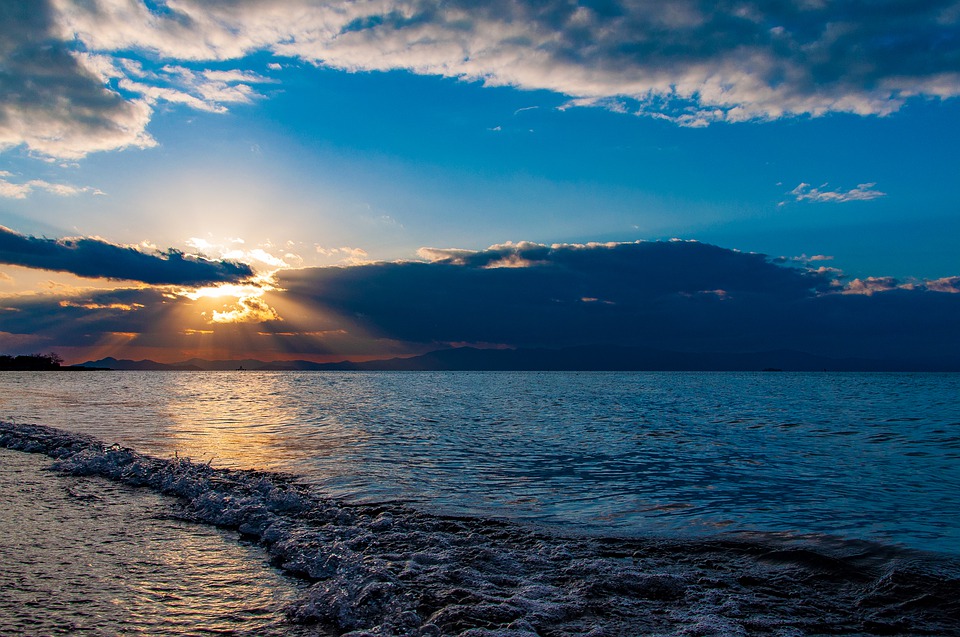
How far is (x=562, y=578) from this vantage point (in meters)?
8.23

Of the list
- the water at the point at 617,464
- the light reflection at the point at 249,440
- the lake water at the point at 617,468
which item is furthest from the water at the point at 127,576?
the light reflection at the point at 249,440

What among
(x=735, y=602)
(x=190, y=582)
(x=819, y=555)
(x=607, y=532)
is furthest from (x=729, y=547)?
(x=190, y=582)

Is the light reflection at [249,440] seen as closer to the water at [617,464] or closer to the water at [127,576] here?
the water at [617,464]

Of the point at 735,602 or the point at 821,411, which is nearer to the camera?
the point at 735,602

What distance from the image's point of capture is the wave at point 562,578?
21.9 ft

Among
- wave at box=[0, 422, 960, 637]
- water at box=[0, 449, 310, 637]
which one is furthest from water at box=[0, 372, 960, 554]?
water at box=[0, 449, 310, 637]

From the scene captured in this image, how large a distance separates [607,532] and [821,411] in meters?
46.2

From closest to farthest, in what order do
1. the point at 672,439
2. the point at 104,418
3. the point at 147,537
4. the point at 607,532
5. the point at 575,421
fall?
the point at 147,537 < the point at 607,532 < the point at 672,439 < the point at 104,418 < the point at 575,421

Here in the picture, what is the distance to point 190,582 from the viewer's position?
7359 millimetres

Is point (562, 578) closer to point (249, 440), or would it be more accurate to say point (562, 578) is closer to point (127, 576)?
point (127, 576)

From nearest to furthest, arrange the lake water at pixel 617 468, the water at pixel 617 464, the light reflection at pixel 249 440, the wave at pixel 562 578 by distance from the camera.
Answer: the wave at pixel 562 578 → the lake water at pixel 617 468 → the water at pixel 617 464 → the light reflection at pixel 249 440

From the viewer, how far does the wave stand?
6.66 meters

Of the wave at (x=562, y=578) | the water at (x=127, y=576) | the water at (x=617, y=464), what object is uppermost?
the water at (x=127, y=576)

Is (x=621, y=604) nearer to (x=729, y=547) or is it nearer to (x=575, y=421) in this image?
(x=729, y=547)
